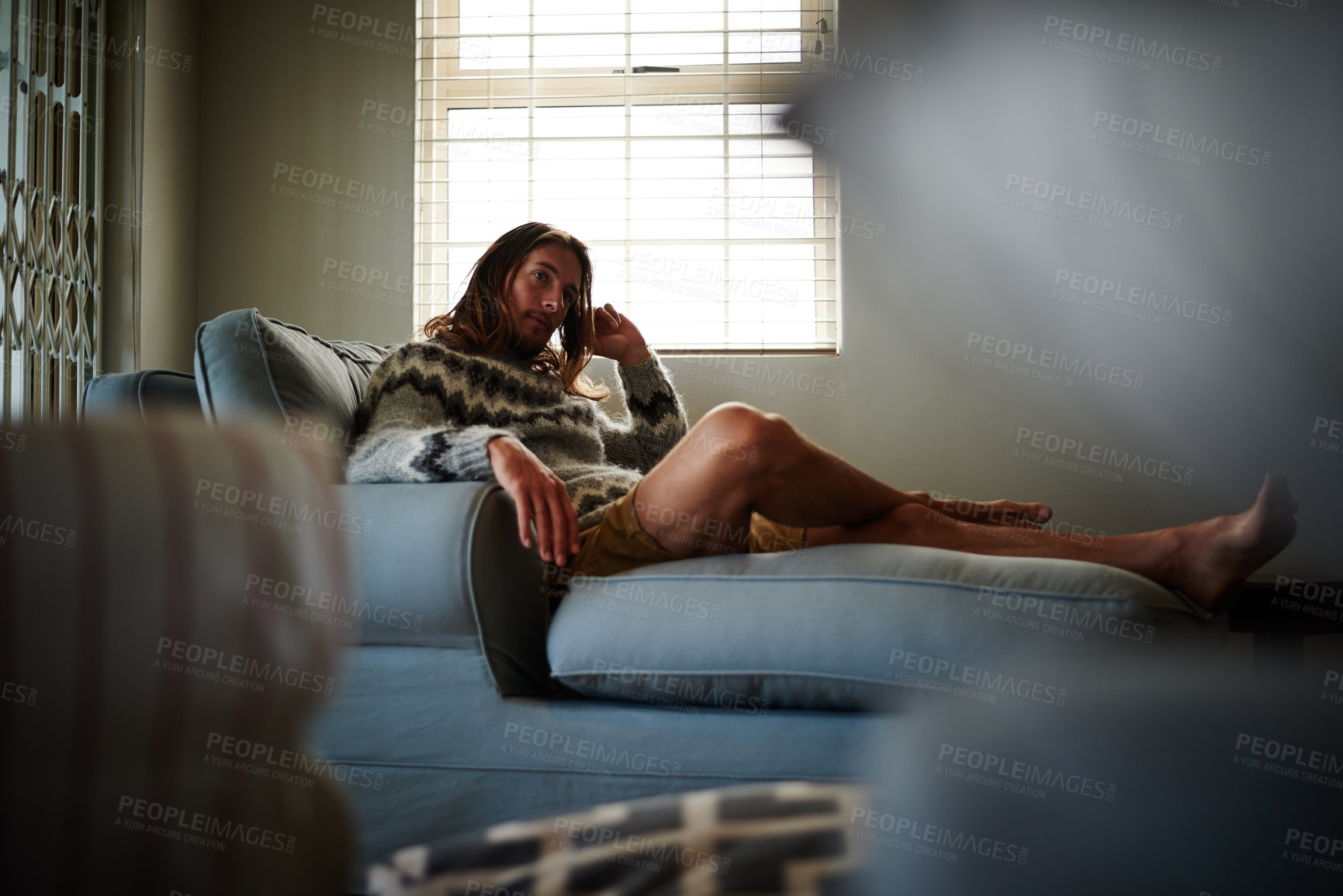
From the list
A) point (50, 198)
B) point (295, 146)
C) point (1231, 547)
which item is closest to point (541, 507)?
point (1231, 547)

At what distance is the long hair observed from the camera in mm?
1859

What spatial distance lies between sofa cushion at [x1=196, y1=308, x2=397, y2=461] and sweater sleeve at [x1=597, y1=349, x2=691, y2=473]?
2.09 feet

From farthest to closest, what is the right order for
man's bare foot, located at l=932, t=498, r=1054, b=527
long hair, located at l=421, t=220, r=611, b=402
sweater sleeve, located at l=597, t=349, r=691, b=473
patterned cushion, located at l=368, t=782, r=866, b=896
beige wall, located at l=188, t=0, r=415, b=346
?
1. beige wall, located at l=188, t=0, r=415, b=346
2. sweater sleeve, located at l=597, t=349, r=691, b=473
3. long hair, located at l=421, t=220, r=611, b=402
4. man's bare foot, located at l=932, t=498, r=1054, b=527
5. patterned cushion, located at l=368, t=782, r=866, b=896

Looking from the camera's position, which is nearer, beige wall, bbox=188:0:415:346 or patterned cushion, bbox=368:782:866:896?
patterned cushion, bbox=368:782:866:896

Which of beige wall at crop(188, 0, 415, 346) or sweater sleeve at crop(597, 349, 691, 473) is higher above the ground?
beige wall at crop(188, 0, 415, 346)

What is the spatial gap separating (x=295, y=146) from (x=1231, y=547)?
8.77 feet

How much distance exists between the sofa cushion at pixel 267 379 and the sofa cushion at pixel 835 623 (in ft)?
1.79

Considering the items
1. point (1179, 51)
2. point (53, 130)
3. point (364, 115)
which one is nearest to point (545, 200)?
point (364, 115)

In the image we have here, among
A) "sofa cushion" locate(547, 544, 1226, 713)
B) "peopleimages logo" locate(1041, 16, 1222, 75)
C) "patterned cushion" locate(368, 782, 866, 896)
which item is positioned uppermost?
"peopleimages logo" locate(1041, 16, 1222, 75)

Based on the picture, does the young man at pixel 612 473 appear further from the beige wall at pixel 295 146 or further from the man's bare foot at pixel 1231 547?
the beige wall at pixel 295 146

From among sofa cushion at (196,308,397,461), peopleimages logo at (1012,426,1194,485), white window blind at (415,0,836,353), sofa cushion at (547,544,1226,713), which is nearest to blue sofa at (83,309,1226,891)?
sofa cushion at (547,544,1226,713)

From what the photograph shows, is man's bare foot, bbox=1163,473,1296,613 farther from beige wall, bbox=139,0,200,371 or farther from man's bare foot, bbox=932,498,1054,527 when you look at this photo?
beige wall, bbox=139,0,200,371

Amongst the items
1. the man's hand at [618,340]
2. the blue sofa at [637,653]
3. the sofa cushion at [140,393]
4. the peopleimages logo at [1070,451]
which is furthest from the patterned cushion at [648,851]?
the peopleimages logo at [1070,451]

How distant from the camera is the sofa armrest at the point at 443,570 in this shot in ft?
3.90
